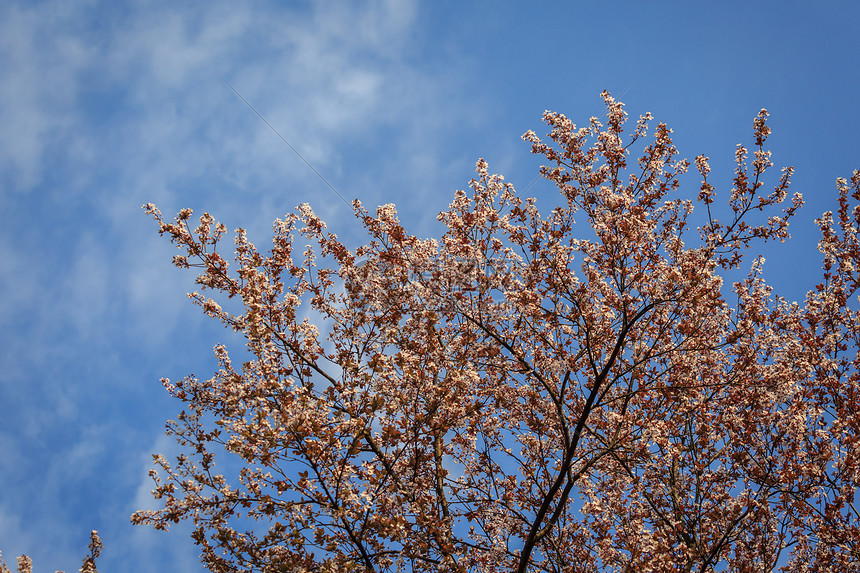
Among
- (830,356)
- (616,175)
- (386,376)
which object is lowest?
(386,376)

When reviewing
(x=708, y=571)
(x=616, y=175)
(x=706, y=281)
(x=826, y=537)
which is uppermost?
(x=616, y=175)

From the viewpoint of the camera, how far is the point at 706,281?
830 centimetres

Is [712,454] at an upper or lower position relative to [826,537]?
upper

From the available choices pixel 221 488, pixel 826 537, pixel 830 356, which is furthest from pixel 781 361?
pixel 221 488

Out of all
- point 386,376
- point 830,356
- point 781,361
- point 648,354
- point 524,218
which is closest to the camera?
→ point 386,376

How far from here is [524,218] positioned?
31.9 feet

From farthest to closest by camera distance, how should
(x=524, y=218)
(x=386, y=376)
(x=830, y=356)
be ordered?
(x=830, y=356) → (x=524, y=218) → (x=386, y=376)

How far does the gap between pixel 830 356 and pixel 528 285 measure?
6.39m

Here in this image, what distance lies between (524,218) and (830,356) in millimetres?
6704

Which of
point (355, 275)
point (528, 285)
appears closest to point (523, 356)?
point (528, 285)

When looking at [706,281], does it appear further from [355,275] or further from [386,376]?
[355,275]

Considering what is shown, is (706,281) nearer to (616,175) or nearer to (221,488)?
(616,175)

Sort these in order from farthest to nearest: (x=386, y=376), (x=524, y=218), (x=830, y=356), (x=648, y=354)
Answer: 1. (x=830, y=356)
2. (x=524, y=218)
3. (x=648, y=354)
4. (x=386, y=376)

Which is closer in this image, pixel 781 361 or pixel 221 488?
pixel 221 488
